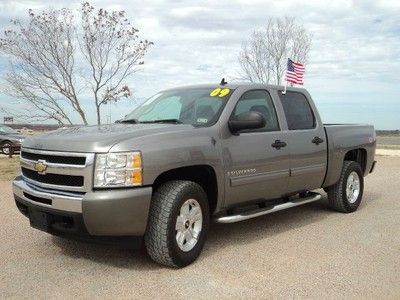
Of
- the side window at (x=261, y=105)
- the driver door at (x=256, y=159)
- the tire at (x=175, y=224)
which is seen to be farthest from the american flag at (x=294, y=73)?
the tire at (x=175, y=224)

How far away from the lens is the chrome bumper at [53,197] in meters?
4.35

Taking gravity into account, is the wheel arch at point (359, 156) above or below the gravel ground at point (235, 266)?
above

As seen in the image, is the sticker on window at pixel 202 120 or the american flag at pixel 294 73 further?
the american flag at pixel 294 73

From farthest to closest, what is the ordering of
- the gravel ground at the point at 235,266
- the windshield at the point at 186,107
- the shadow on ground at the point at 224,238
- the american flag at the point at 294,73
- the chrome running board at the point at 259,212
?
the american flag at the point at 294,73
the windshield at the point at 186,107
the chrome running board at the point at 259,212
the shadow on ground at the point at 224,238
the gravel ground at the point at 235,266

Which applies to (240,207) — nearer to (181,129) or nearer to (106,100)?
(181,129)

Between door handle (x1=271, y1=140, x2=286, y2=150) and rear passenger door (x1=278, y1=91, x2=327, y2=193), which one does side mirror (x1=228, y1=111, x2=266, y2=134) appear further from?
rear passenger door (x1=278, y1=91, x2=327, y2=193)

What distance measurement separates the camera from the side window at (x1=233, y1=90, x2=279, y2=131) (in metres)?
5.85

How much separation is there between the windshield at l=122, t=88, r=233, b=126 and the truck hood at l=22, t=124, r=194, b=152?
360mm

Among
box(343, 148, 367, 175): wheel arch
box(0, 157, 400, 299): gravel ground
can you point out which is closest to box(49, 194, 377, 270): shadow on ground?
box(0, 157, 400, 299): gravel ground

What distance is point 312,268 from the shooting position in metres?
4.79

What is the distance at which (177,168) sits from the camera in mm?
4824

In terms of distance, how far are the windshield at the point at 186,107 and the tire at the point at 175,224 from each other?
86 centimetres

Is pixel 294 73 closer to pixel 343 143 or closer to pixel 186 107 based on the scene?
pixel 343 143

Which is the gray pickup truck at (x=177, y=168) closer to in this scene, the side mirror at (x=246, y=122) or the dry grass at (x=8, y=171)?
the side mirror at (x=246, y=122)
